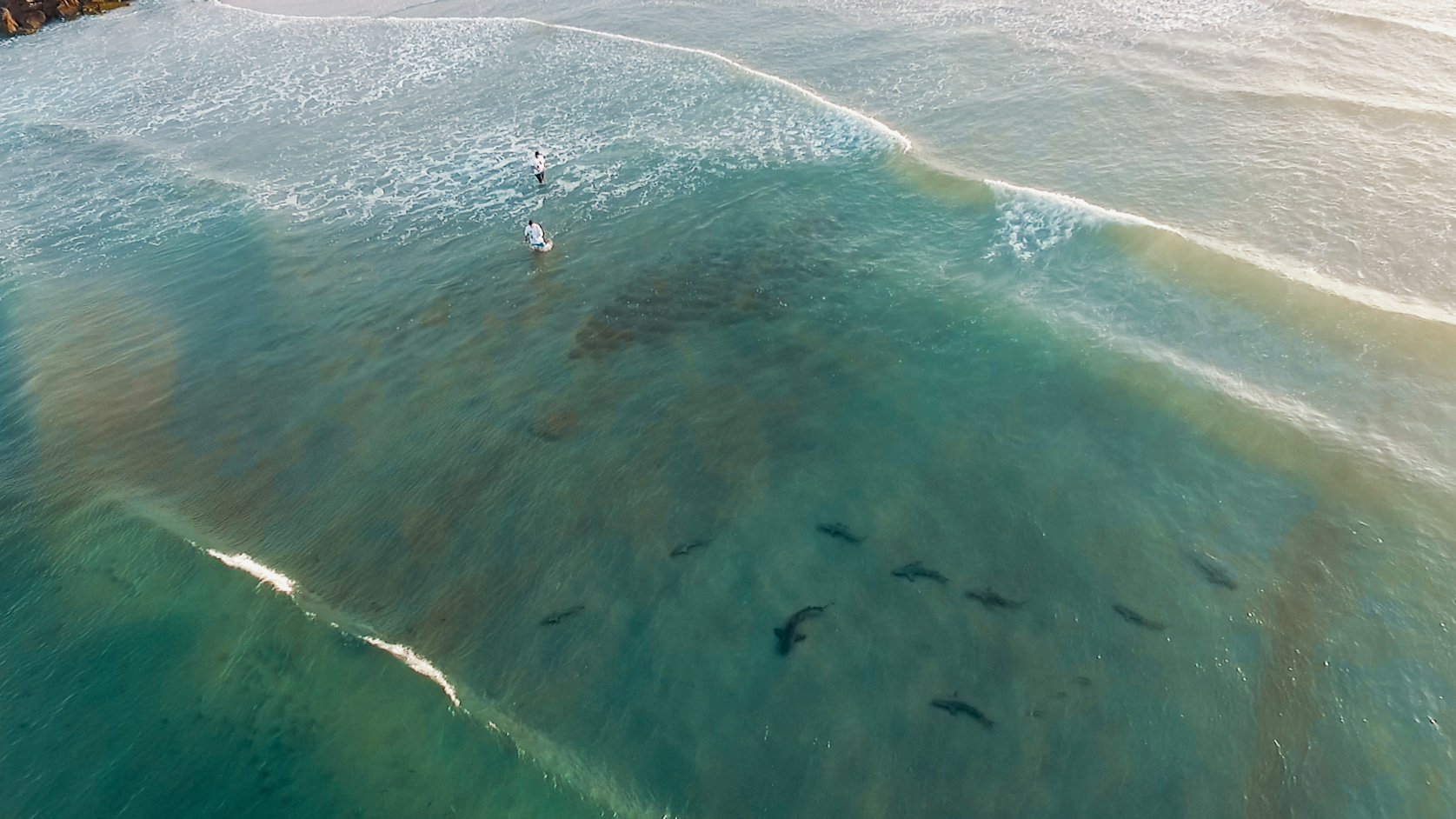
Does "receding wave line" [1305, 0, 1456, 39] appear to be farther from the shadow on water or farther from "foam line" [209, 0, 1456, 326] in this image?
the shadow on water

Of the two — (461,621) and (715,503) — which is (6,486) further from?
(715,503)

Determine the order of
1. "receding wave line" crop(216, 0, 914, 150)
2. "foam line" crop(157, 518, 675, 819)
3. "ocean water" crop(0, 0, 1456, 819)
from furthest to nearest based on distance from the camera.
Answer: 1. "receding wave line" crop(216, 0, 914, 150)
2. "ocean water" crop(0, 0, 1456, 819)
3. "foam line" crop(157, 518, 675, 819)

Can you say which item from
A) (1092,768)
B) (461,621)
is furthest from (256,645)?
(1092,768)

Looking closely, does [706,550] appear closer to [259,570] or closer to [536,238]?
[259,570]

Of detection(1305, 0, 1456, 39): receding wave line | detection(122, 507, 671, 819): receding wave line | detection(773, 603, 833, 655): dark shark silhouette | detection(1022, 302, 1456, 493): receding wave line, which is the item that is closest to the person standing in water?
detection(122, 507, 671, 819): receding wave line

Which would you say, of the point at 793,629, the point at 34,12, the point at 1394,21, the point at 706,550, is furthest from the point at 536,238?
the point at 34,12

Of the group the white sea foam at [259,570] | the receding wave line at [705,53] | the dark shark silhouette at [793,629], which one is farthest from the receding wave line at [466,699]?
the receding wave line at [705,53]
